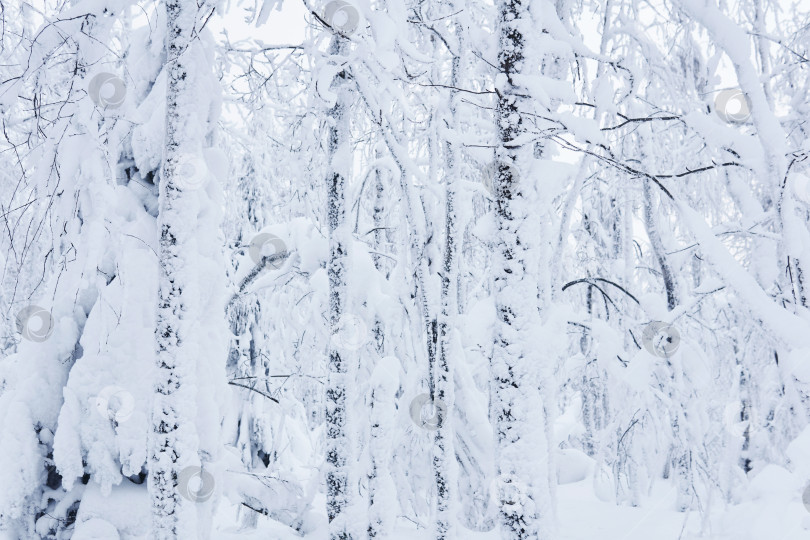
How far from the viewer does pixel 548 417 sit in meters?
6.32

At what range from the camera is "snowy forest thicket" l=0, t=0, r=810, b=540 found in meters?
3.39

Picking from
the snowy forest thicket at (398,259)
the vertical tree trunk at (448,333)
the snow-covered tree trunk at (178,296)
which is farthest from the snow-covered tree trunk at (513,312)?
the vertical tree trunk at (448,333)

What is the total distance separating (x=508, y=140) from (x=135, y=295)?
11.5 feet

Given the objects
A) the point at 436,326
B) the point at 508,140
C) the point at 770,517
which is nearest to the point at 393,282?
the point at 436,326

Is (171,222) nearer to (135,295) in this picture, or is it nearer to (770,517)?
(135,295)

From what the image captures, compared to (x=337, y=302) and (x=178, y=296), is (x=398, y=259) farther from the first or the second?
(x=178, y=296)

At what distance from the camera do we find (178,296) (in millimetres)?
3654

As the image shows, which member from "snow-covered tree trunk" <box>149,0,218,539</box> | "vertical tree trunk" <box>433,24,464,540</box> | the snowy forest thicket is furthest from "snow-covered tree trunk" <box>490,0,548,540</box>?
"vertical tree trunk" <box>433,24,464,540</box>

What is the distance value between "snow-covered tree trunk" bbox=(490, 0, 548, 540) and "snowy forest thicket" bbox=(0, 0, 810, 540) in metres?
0.01

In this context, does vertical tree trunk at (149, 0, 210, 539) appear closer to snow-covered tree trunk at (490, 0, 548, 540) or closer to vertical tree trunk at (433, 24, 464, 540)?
snow-covered tree trunk at (490, 0, 548, 540)

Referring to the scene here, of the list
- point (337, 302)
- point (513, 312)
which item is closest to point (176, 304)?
point (513, 312)

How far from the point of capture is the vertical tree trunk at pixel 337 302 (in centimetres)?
593

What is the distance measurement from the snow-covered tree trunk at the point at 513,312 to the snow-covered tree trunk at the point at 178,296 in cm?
196

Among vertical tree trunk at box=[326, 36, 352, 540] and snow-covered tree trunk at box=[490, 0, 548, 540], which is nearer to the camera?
snow-covered tree trunk at box=[490, 0, 548, 540]
